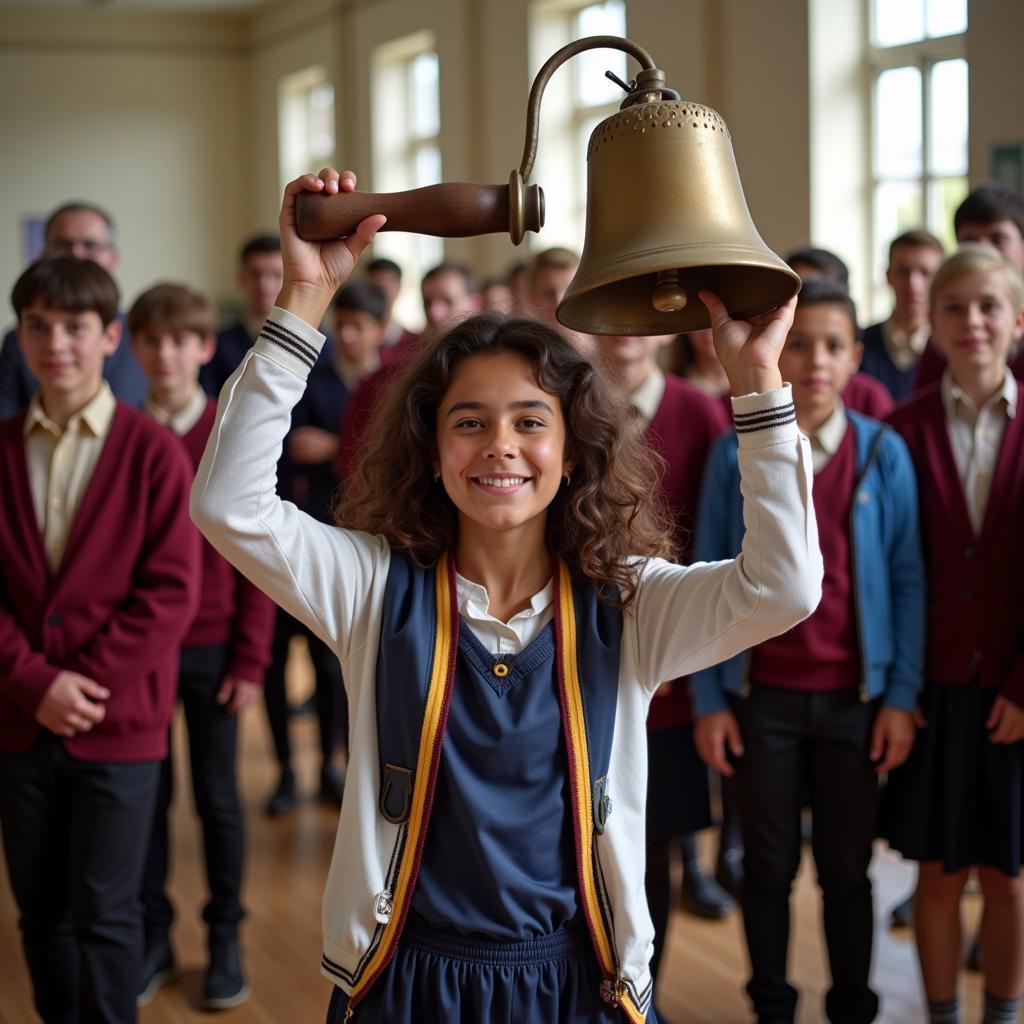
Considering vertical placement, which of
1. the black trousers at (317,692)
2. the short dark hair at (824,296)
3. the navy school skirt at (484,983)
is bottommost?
the black trousers at (317,692)

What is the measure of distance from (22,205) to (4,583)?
9134 mm

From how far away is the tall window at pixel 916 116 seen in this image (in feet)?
18.1

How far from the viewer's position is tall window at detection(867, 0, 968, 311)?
5508 mm

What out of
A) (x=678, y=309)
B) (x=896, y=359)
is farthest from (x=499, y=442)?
(x=896, y=359)

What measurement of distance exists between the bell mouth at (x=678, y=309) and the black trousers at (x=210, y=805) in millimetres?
1805

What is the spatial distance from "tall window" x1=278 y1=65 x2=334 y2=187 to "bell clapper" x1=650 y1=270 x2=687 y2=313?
9.31 metres

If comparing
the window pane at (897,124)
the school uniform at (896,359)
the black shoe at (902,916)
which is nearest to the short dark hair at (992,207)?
the school uniform at (896,359)

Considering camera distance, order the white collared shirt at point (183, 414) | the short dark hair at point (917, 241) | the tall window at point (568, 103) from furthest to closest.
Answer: the tall window at point (568, 103)
the short dark hair at point (917, 241)
the white collared shirt at point (183, 414)

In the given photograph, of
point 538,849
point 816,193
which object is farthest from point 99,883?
point 816,193

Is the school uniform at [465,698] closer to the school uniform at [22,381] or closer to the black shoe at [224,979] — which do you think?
the black shoe at [224,979]

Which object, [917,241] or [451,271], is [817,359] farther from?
[451,271]

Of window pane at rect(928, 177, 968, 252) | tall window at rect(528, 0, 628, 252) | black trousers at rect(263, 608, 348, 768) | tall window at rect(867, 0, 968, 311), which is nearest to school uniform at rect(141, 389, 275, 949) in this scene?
black trousers at rect(263, 608, 348, 768)

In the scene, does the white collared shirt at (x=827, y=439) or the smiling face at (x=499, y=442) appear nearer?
the smiling face at (x=499, y=442)

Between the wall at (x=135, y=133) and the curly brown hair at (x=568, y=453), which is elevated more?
the wall at (x=135, y=133)
